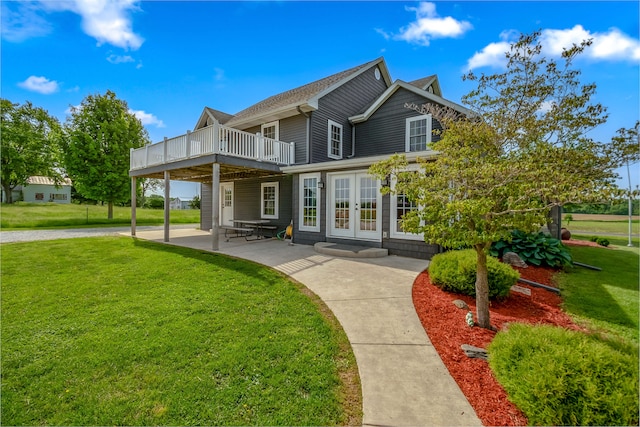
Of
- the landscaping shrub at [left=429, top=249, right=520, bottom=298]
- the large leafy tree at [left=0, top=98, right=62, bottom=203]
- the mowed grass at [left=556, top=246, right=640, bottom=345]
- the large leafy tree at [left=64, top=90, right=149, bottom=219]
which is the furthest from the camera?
the large leafy tree at [left=0, top=98, right=62, bottom=203]

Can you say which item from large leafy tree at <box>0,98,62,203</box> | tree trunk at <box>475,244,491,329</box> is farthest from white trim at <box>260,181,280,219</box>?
large leafy tree at <box>0,98,62,203</box>

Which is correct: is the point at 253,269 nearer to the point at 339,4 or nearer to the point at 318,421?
the point at 318,421

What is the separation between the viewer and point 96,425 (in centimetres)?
208

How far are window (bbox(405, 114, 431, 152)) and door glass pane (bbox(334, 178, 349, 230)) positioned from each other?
137 inches

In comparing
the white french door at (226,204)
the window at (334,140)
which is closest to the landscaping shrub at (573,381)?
the window at (334,140)

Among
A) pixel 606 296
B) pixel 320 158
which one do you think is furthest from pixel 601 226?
pixel 320 158

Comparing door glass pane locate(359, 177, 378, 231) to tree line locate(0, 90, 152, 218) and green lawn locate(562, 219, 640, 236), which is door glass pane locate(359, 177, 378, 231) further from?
green lawn locate(562, 219, 640, 236)

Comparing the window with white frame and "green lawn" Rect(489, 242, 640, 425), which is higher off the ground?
the window with white frame

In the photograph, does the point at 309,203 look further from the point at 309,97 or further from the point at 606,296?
the point at 606,296

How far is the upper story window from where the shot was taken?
11.9 metres

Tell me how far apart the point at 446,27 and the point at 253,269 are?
8282mm

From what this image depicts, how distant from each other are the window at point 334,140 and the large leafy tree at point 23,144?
96.9 feet

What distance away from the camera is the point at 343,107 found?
40.5 ft

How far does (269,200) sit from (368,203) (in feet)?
18.1
